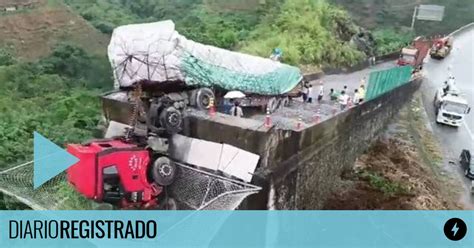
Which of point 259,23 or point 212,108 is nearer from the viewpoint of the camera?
point 212,108

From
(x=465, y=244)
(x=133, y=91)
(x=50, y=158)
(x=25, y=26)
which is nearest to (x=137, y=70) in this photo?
(x=133, y=91)

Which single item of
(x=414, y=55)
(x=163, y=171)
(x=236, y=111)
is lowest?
(x=163, y=171)

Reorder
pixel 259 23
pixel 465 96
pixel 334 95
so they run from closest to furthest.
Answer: pixel 465 96 < pixel 334 95 < pixel 259 23

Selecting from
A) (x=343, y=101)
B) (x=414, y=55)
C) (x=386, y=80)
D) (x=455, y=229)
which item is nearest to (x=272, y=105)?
(x=343, y=101)

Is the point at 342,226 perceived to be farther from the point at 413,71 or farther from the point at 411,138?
the point at 413,71

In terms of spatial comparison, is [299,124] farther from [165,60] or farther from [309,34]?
[309,34]

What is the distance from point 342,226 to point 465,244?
2.41 feet

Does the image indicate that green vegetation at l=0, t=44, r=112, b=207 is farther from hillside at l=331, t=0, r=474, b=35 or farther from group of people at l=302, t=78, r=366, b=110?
hillside at l=331, t=0, r=474, b=35

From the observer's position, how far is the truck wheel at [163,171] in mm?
3338

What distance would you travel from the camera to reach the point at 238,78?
4.12 metres

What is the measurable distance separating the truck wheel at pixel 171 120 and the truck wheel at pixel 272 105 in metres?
1.07

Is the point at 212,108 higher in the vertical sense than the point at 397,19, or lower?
lower

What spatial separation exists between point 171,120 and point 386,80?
2542mm

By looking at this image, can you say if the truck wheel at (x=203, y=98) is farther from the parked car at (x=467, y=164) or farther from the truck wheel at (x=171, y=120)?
the parked car at (x=467, y=164)
